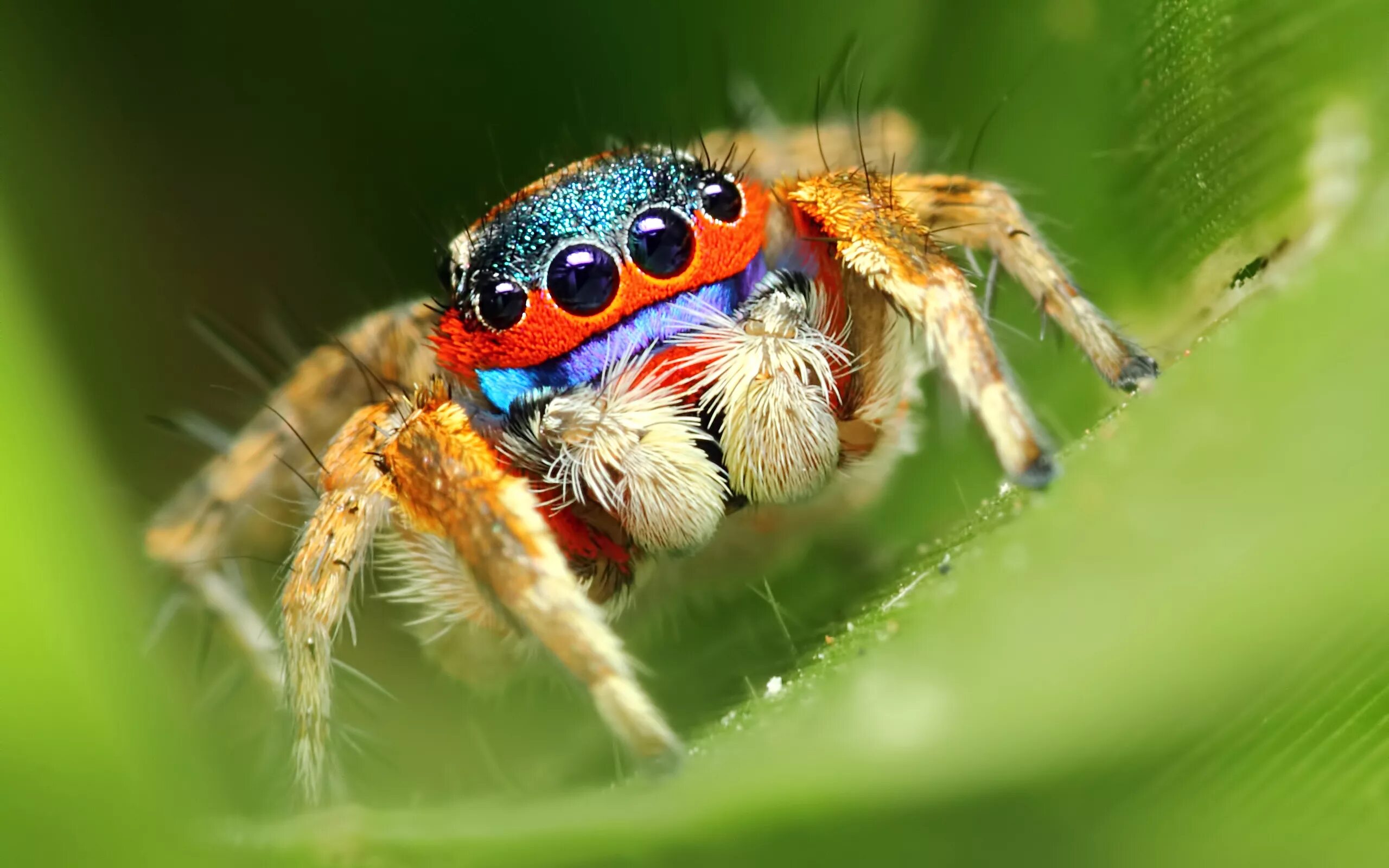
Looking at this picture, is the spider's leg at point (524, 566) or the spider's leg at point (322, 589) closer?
the spider's leg at point (524, 566)

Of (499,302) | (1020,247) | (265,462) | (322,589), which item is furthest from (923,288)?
(265,462)

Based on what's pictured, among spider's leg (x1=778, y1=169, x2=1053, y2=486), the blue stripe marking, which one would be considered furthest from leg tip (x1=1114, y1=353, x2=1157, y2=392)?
the blue stripe marking

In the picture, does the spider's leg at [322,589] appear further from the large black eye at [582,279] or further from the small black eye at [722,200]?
the small black eye at [722,200]

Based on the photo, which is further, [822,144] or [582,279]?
[822,144]

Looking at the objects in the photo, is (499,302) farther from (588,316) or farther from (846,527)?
(846,527)

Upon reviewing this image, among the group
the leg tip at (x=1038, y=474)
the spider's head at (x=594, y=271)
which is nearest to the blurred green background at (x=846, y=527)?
the leg tip at (x=1038, y=474)

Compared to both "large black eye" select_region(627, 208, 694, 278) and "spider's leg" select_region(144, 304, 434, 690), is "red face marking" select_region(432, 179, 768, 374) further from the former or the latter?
"spider's leg" select_region(144, 304, 434, 690)
